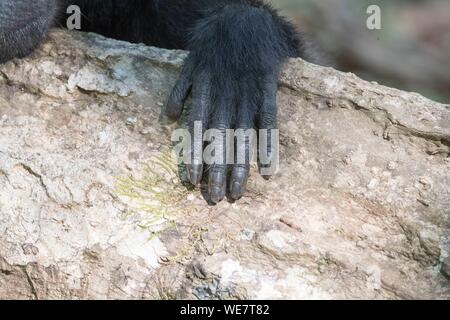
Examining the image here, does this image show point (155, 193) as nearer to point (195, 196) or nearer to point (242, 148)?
point (195, 196)

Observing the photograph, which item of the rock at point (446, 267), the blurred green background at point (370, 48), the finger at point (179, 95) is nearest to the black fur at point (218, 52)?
the finger at point (179, 95)

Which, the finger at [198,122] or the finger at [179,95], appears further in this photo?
the finger at [179,95]

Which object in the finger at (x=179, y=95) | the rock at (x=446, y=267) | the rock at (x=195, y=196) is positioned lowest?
the rock at (x=446, y=267)

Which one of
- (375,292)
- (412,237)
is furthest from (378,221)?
(375,292)

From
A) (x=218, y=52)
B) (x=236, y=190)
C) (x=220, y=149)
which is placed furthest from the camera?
(x=218, y=52)

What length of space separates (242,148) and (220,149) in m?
0.07

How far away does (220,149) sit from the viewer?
227 cm

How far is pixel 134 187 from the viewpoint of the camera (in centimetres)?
220

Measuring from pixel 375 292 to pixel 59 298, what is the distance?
0.84m

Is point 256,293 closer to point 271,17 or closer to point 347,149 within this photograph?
point 347,149

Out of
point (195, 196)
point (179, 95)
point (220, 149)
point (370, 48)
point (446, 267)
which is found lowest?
point (446, 267)

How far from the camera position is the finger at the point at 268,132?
7.36ft
